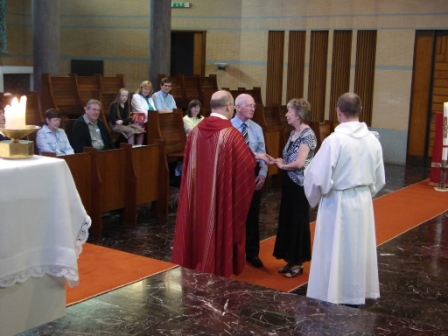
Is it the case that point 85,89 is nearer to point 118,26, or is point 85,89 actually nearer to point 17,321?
point 118,26

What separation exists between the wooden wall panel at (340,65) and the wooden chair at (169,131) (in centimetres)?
Answer: 479

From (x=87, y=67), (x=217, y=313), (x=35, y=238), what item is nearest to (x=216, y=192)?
(x=217, y=313)

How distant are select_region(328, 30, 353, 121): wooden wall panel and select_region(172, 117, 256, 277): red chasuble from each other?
310 inches

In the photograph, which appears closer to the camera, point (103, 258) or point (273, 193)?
point (103, 258)

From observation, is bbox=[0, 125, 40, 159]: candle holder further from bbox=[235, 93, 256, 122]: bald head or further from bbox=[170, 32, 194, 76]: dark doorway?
bbox=[170, 32, 194, 76]: dark doorway

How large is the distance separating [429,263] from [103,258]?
2.91m

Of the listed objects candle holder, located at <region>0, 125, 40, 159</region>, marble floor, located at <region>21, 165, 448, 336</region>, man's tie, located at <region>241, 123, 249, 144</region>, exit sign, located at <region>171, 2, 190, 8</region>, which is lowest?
marble floor, located at <region>21, 165, 448, 336</region>

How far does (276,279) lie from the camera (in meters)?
5.24

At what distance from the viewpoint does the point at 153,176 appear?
23.3 feet

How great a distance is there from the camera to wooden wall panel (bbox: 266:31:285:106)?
13.0 m

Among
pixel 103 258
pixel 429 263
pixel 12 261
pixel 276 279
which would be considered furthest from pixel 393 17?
pixel 12 261

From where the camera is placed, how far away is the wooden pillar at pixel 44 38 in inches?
409

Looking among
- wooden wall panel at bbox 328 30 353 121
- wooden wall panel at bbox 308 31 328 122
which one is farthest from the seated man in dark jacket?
wooden wall panel at bbox 308 31 328 122

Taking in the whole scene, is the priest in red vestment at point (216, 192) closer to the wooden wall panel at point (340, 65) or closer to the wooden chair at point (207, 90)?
the wooden chair at point (207, 90)
